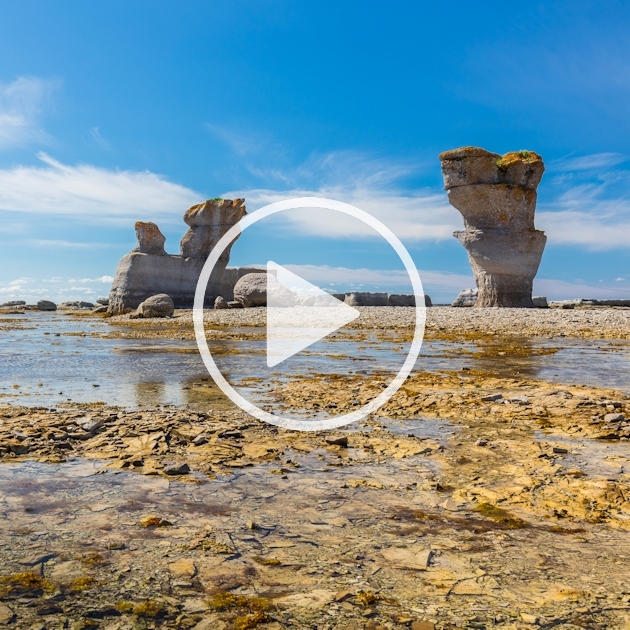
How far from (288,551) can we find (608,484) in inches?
96.1

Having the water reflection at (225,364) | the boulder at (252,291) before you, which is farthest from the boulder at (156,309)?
the water reflection at (225,364)

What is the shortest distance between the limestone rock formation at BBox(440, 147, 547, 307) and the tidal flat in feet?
67.0

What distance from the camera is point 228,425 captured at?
570cm

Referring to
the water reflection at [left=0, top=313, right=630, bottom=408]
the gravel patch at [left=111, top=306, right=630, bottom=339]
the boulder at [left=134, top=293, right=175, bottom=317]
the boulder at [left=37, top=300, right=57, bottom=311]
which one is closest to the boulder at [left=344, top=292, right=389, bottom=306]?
the gravel patch at [left=111, top=306, right=630, bottom=339]

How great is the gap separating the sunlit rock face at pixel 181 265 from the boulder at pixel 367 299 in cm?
1144

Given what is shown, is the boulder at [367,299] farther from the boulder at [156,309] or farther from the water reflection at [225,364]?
the water reflection at [225,364]

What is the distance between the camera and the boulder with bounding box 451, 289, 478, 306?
121 ft

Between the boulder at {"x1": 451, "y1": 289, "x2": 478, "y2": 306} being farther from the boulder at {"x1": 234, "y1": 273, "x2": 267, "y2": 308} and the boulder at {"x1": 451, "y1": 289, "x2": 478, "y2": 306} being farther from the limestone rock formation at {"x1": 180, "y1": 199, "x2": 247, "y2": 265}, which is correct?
the limestone rock formation at {"x1": 180, "y1": 199, "x2": 247, "y2": 265}

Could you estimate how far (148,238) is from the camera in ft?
123

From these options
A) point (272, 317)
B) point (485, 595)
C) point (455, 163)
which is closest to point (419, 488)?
point (485, 595)

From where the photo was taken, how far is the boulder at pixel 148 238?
37.3 metres

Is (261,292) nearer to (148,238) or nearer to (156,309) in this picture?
(156,309)

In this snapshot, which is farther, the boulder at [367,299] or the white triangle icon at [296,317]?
the boulder at [367,299]

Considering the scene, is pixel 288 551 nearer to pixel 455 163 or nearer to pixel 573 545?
pixel 573 545
